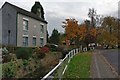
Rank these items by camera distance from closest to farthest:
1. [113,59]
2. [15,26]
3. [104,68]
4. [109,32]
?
1. [104,68]
2. [113,59]
3. [15,26]
4. [109,32]

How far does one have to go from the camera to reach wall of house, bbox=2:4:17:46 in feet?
133

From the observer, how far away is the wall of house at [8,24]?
4053cm

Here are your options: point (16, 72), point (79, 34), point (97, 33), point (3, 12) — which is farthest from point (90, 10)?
point (16, 72)

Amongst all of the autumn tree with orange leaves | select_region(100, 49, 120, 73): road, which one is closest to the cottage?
select_region(100, 49, 120, 73): road

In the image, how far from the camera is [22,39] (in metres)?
42.4

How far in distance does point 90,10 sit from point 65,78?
242ft

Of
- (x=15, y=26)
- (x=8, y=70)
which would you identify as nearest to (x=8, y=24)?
(x=15, y=26)

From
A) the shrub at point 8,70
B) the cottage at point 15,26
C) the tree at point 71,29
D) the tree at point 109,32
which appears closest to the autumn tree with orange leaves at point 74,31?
the tree at point 71,29

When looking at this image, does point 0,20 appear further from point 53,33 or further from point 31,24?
point 53,33

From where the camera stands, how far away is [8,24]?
136ft

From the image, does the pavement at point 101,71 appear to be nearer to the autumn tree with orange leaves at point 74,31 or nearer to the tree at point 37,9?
the autumn tree with orange leaves at point 74,31

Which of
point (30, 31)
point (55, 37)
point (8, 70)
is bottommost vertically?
point (8, 70)

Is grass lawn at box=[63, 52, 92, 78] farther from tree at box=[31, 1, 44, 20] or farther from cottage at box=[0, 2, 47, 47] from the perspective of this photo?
tree at box=[31, 1, 44, 20]

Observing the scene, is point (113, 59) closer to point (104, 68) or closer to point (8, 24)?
point (104, 68)
